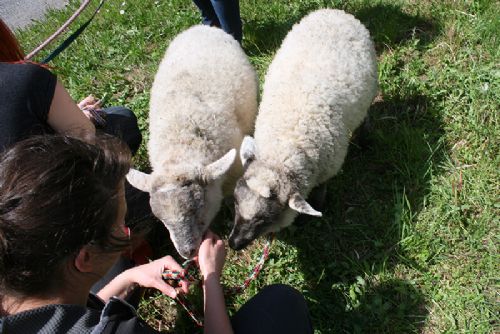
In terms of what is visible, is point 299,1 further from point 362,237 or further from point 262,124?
point 362,237

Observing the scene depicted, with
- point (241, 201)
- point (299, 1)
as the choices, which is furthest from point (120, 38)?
point (241, 201)

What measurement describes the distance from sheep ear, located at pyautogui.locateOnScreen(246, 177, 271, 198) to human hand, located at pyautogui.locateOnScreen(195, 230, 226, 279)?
47 cm

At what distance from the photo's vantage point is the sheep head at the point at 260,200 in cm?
304

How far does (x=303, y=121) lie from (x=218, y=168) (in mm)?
719

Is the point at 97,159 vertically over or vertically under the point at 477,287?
over

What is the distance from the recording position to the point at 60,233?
1.49 m

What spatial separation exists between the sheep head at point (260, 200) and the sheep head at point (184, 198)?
0.64 feet

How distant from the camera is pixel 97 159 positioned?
170cm

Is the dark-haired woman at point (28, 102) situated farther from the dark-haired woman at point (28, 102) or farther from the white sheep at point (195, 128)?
the white sheep at point (195, 128)

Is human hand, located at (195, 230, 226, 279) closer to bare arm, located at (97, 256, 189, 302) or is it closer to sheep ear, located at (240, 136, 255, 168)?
bare arm, located at (97, 256, 189, 302)

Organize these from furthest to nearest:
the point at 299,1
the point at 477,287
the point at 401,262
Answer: the point at 299,1, the point at 401,262, the point at 477,287

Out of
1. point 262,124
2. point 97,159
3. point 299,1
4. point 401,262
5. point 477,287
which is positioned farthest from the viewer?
point 299,1

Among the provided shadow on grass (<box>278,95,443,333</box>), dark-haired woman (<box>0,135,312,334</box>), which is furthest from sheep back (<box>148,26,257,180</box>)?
dark-haired woman (<box>0,135,312,334</box>)

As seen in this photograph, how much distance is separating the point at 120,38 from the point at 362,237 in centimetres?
425
